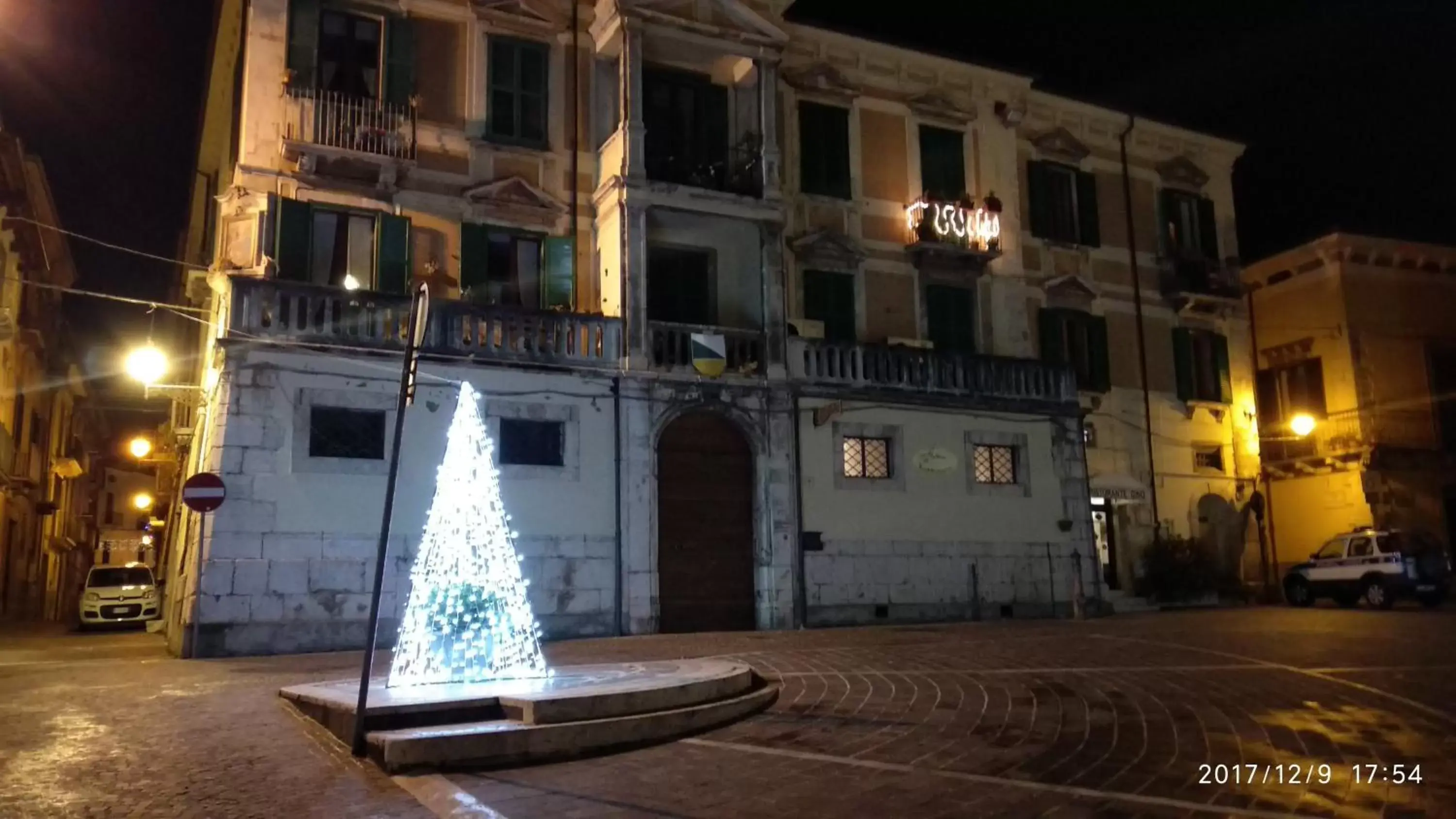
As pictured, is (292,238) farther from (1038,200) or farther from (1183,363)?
(1183,363)

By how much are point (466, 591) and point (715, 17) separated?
14.7 metres

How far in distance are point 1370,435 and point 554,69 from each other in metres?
24.5

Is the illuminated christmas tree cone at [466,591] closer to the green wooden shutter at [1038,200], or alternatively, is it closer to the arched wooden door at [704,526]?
the arched wooden door at [704,526]

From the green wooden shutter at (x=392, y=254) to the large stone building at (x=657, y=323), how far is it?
1.7 inches

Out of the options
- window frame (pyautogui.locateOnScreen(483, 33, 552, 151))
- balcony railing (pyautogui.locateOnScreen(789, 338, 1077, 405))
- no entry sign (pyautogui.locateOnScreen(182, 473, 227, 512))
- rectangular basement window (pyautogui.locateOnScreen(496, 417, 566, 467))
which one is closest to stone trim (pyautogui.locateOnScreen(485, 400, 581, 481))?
rectangular basement window (pyautogui.locateOnScreen(496, 417, 566, 467))

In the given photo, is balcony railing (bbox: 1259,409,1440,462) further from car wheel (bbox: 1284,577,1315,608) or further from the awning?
the awning

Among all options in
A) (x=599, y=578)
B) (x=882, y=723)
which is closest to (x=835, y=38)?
(x=599, y=578)

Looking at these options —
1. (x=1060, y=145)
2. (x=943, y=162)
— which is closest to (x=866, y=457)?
(x=943, y=162)

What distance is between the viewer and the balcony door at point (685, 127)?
20703mm

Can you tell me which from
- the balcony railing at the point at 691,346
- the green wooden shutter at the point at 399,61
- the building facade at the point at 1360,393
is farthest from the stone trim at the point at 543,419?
the building facade at the point at 1360,393

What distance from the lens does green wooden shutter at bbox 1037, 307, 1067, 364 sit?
81.5 feet

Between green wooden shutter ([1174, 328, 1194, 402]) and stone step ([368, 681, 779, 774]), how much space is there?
22.2m

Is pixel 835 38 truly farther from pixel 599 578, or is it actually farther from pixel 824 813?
pixel 824 813

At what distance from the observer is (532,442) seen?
17.7m
